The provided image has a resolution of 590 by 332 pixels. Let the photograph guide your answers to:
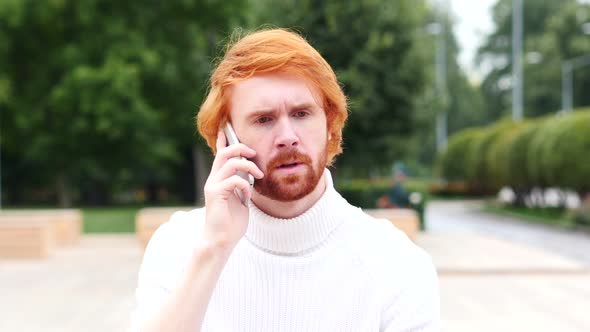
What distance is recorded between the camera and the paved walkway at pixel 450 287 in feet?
28.7

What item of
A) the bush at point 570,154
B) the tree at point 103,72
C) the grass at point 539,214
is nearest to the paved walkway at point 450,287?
the bush at point 570,154

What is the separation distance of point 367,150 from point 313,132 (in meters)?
16.1

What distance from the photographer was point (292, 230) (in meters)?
2.15

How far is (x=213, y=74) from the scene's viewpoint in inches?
86.4

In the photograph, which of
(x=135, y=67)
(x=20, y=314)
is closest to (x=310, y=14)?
(x=20, y=314)

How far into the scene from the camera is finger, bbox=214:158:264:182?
78.1 inches

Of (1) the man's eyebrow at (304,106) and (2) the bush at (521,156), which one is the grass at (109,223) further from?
(1) the man's eyebrow at (304,106)

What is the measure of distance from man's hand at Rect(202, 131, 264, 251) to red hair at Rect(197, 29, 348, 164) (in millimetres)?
183

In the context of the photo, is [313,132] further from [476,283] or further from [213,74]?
[476,283]

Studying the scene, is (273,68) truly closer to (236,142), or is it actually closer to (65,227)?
(236,142)

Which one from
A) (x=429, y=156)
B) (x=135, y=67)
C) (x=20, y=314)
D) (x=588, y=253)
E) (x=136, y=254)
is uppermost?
(x=135, y=67)

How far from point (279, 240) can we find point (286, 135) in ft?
1.10

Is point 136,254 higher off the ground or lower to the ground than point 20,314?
lower

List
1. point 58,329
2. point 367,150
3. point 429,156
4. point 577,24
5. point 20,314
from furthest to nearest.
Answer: point 429,156
point 577,24
point 367,150
point 20,314
point 58,329
